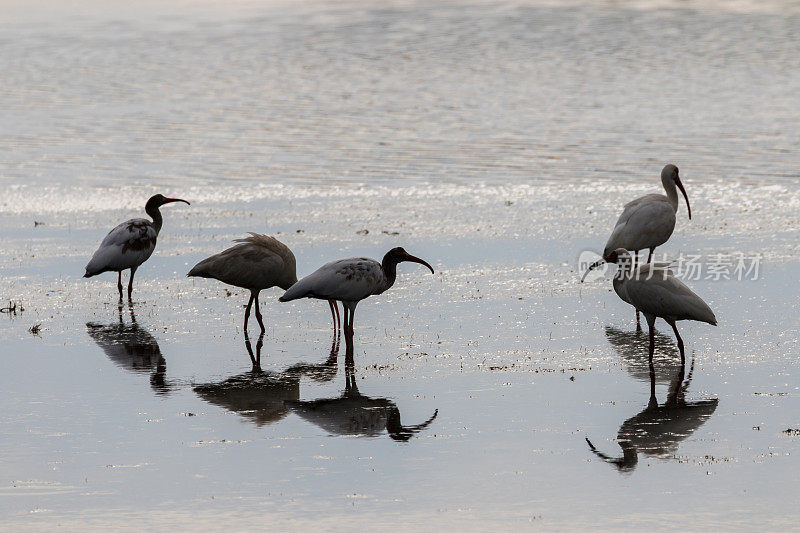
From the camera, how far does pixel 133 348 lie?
1372 centimetres

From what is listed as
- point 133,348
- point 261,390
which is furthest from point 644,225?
point 133,348

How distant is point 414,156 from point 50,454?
66.1ft

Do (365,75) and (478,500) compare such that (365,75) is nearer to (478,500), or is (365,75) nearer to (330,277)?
(330,277)

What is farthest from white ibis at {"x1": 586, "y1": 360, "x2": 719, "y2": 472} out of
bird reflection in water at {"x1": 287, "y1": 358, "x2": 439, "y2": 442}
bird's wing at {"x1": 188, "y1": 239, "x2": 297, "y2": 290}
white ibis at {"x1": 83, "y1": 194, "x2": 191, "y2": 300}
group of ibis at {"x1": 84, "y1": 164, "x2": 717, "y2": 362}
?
white ibis at {"x1": 83, "y1": 194, "x2": 191, "y2": 300}

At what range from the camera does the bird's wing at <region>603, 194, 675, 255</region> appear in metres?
15.9

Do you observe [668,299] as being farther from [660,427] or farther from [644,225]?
[644,225]

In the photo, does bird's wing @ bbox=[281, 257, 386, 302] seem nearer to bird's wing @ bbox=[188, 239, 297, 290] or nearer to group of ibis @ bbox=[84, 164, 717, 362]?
group of ibis @ bbox=[84, 164, 717, 362]

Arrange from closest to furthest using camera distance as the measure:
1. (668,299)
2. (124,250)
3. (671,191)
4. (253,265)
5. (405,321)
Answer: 1. (668,299)
2. (253,265)
3. (405,321)
4. (124,250)
5. (671,191)

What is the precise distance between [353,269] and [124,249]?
445cm

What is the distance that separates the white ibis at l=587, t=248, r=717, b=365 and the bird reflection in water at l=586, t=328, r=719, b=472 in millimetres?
576

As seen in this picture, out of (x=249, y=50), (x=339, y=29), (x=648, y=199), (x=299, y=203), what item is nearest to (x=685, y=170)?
(x=299, y=203)

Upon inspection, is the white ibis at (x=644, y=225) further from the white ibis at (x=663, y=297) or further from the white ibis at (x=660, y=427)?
the white ibis at (x=660, y=427)

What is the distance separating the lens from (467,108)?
124ft

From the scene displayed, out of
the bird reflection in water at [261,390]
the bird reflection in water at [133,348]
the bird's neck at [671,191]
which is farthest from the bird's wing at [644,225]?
the bird reflection in water at [133,348]
